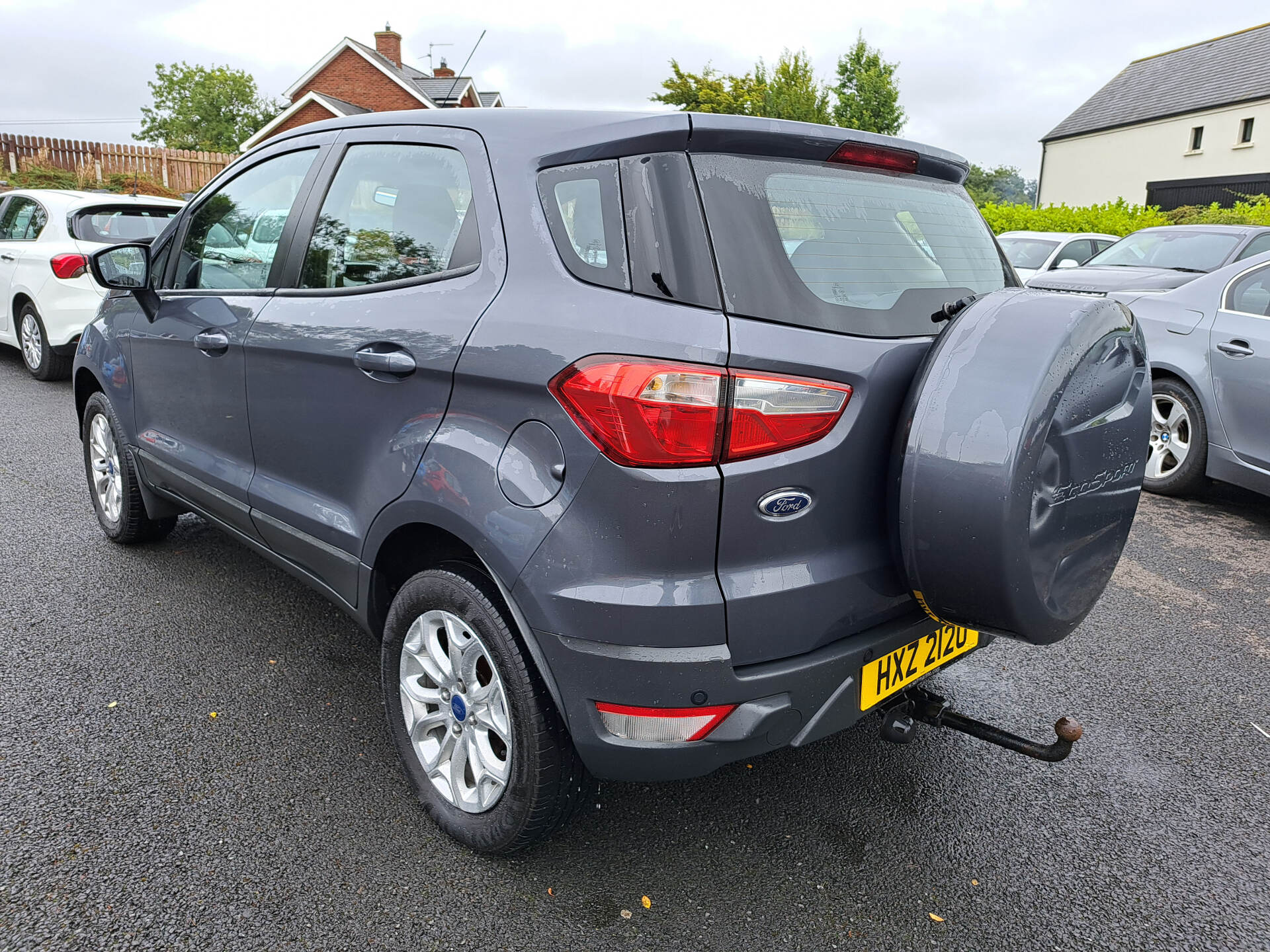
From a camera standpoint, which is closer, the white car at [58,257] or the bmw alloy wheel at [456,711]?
the bmw alloy wheel at [456,711]

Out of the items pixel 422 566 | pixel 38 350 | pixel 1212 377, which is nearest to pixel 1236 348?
pixel 1212 377

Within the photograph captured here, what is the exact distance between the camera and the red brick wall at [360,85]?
136 feet

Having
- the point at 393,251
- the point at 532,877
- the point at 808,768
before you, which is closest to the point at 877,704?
the point at 808,768

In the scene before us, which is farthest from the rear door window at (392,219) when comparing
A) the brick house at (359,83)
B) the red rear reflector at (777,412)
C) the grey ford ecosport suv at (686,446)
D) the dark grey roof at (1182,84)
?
the dark grey roof at (1182,84)

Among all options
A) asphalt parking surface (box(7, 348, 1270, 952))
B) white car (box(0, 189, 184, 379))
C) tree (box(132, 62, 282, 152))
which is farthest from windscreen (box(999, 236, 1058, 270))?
tree (box(132, 62, 282, 152))

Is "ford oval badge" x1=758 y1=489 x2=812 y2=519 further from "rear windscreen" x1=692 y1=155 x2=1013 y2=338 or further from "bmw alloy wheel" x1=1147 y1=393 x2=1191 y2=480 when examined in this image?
"bmw alloy wheel" x1=1147 y1=393 x2=1191 y2=480

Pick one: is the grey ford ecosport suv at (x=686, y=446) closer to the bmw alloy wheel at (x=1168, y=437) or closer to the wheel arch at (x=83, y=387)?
the wheel arch at (x=83, y=387)

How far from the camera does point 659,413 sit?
1.83 meters

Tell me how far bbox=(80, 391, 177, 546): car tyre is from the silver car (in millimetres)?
5227

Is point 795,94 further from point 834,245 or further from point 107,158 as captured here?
point 834,245

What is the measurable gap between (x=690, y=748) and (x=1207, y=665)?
266 cm

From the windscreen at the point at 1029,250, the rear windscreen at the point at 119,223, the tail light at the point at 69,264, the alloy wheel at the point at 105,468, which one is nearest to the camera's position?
the alloy wheel at the point at 105,468

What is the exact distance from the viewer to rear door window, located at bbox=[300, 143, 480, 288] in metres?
2.37

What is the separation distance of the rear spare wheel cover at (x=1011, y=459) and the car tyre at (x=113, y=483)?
11.2 ft
